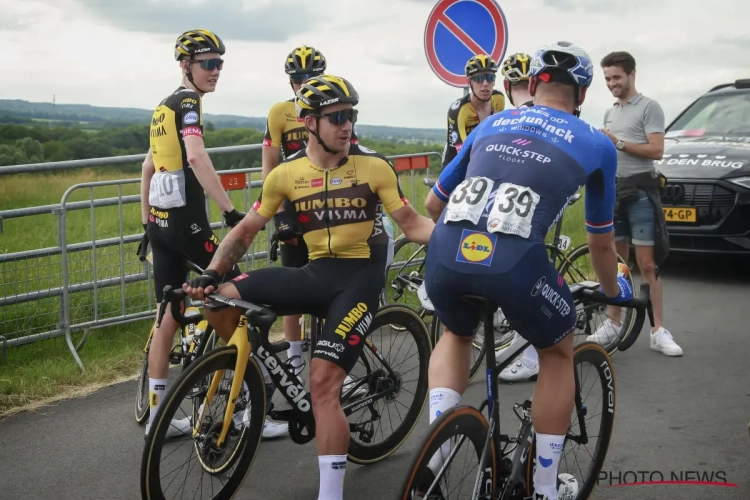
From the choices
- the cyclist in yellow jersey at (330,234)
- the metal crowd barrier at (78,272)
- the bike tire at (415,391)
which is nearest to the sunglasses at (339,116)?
the cyclist in yellow jersey at (330,234)

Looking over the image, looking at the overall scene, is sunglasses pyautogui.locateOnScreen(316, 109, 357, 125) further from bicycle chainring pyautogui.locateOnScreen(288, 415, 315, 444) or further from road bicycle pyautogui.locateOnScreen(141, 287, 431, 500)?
bicycle chainring pyautogui.locateOnScreen(288, 415, 315, 444)

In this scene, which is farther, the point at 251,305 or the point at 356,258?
the point at 356,258

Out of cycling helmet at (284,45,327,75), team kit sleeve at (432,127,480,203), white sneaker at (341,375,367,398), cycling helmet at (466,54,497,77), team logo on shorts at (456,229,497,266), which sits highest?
cycling helmet at (466,54,497,77)

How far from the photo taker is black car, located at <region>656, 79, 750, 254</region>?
9867 millimetres

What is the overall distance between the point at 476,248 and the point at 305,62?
3.19 m

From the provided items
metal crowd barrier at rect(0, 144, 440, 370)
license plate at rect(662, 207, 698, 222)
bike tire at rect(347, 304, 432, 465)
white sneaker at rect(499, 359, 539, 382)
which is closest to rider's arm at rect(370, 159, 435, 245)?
bike tire at rect(347, 304, 432, 465)

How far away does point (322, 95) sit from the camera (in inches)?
183

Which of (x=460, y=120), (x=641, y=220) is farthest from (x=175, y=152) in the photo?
(x=641, y=220)

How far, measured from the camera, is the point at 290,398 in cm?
466

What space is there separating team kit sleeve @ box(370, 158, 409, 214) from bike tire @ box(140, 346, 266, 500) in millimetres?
1056

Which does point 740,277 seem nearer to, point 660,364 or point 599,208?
point 660,364

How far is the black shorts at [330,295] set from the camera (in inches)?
177

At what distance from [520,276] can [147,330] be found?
5.02m

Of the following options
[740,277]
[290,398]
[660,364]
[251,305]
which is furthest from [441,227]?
[740,277]
